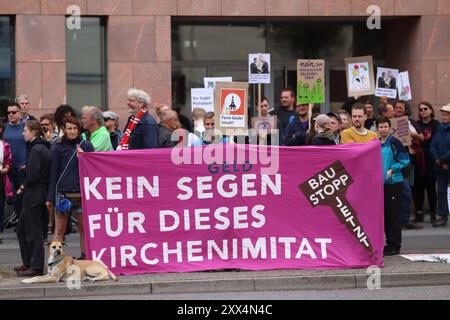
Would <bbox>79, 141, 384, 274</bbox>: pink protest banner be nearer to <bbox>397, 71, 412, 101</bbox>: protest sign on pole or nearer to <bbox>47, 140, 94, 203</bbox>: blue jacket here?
<bbox>47, 140, 94, 203</bbox>: blue jacket

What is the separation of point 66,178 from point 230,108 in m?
2.54

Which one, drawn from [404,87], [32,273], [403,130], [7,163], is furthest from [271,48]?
[32,273]

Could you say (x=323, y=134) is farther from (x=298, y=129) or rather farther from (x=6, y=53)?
(x=6, y=53)

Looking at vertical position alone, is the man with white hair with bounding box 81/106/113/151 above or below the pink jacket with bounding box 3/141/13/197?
above

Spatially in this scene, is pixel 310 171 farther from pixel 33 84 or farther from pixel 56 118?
pixel 33 84

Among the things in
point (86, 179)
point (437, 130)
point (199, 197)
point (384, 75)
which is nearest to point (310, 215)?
point (199, 197)

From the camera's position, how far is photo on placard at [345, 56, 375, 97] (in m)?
17.1

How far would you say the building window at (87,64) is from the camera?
18797 millimetres

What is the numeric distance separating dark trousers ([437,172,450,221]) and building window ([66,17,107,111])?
610 cm

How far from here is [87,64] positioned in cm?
1900

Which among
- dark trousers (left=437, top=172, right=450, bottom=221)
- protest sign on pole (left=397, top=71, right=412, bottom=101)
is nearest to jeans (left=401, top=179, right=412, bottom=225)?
dark trousers (left=437, top=172, right=450, bottom=221)

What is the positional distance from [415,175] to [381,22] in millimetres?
4346

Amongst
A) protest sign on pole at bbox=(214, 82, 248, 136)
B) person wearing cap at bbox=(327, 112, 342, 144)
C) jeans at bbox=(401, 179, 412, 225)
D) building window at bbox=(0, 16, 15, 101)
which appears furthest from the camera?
building window at bbox=(0, 16, 15, 101)

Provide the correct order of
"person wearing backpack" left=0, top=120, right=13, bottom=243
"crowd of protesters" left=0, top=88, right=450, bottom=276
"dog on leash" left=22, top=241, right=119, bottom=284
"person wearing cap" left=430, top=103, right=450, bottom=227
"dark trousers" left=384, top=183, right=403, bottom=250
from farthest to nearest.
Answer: "person wearing cap" left=430, top=103, right=450, bottom=227
"person wearing backpack" left=0, top=120, right=13, bottom=243
"dark trousers" left=384, top=183, right=403, bottom=250
"crowd of protesters" left=0, top=88, right=450, bottom=276
"dog on leash" left=22, top=241, right=119, bottom=284
